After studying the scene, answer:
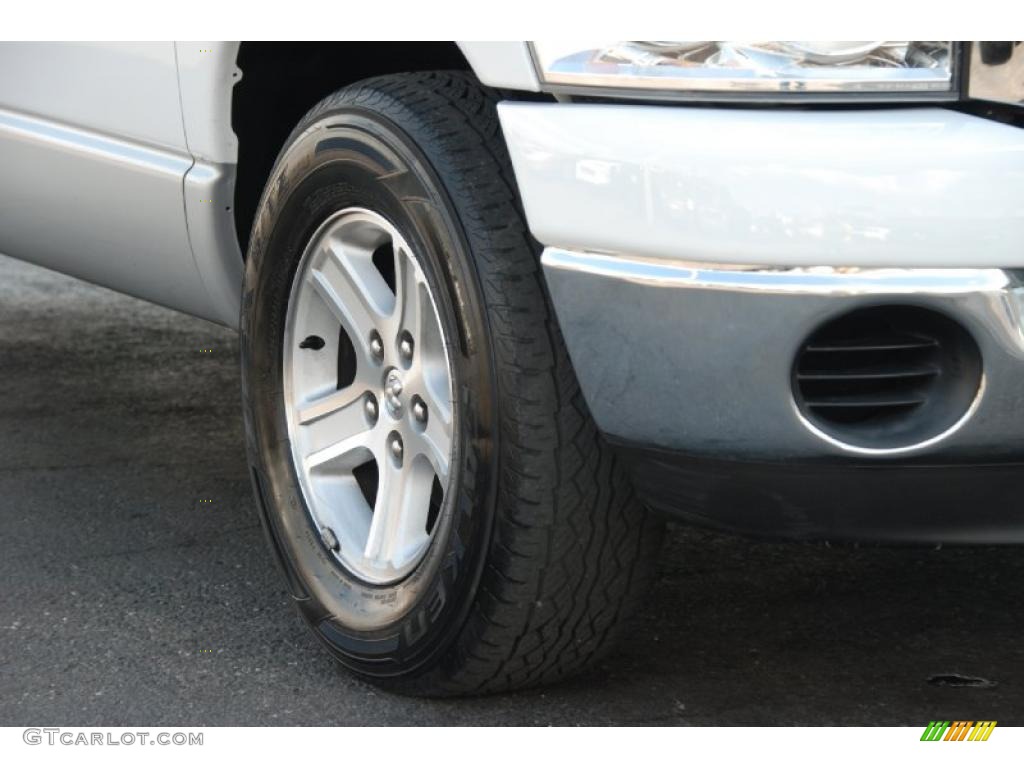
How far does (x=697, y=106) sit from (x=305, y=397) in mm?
1057

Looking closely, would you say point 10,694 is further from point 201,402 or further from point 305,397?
point 201,402

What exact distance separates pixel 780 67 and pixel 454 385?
66cm

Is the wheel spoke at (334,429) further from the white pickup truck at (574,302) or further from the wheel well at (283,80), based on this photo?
the wheel well at (283,80)

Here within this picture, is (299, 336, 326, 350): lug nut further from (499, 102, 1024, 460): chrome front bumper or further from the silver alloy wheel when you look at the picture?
(499, 102, 1024, 460): chrome front bumper

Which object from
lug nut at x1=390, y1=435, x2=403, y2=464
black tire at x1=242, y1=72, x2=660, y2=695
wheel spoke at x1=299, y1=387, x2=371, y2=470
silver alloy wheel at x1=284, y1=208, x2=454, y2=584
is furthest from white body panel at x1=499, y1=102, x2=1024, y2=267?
wheel spoke at x1=299, y1=387, x2=371, y2=470

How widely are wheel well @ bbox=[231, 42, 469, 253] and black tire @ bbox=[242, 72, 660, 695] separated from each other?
0.21m

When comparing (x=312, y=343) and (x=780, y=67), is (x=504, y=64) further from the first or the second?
(x=312, y=343)

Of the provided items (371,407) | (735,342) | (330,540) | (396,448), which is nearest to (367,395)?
(371,407)

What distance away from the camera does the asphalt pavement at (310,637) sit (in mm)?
2580

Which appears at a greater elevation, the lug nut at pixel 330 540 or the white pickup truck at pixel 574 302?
the white pickup truck at pixel 574 302

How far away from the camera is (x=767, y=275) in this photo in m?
1.97
